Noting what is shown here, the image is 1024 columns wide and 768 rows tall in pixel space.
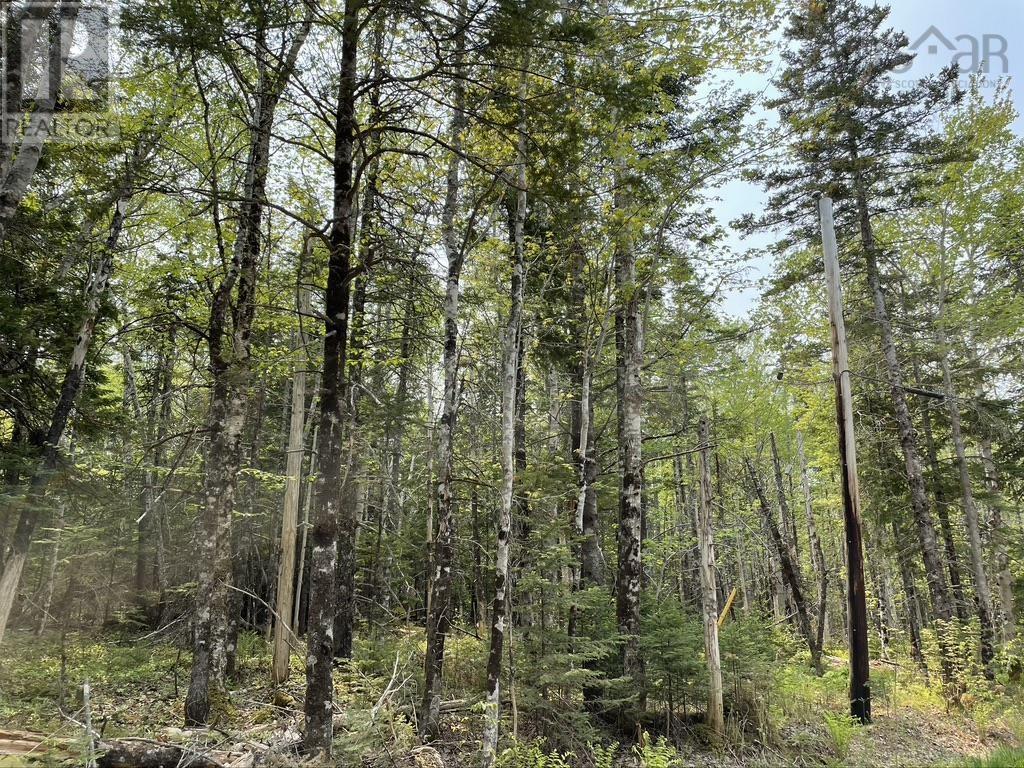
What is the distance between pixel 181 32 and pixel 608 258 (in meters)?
7.28

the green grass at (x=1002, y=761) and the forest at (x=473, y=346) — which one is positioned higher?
the forest at (x=473, y=346)

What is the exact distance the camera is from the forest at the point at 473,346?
17.4 ft

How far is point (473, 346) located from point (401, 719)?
5239 mm

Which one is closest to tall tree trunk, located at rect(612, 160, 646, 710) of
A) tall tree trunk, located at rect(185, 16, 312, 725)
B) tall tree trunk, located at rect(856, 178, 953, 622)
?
tall tree trunk, located at rect(185, 16, 312, 725)

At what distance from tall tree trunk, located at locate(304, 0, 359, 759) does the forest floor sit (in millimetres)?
501

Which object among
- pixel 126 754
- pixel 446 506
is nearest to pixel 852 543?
pixel 446 506

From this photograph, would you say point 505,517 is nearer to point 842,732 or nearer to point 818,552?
point 842,732

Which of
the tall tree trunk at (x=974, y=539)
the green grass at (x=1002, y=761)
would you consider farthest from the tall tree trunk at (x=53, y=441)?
the tall tree trunk at (x=974, y=539)

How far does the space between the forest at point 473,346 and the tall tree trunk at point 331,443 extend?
1.4 inches

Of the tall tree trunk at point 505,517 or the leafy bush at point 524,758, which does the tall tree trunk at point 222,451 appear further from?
the leafy bush at point 524,758

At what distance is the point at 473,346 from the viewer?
863 centimetres

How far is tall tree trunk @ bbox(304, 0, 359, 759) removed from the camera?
15.3 feet

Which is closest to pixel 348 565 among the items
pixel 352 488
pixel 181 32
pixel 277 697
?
pixel 352 488

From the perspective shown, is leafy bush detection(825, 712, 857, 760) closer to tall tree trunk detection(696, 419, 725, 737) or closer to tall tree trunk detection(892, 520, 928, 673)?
tall tree trunk detection(696, 419, 725, 737)
